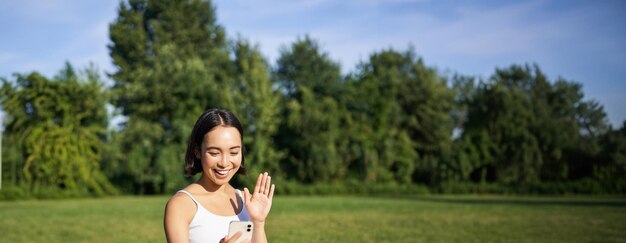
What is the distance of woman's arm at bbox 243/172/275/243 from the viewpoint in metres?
3.12

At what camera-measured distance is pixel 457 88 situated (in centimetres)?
5984

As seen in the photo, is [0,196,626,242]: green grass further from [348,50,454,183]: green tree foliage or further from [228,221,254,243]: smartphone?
[348,50,454,183]: green tree foliage

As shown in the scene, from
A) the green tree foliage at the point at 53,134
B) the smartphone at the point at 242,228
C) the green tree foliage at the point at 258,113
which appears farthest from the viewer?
the green tree foliage at the point at 258,113

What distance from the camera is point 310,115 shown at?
4941 cm

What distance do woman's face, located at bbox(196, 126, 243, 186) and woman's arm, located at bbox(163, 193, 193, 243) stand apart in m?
0.21

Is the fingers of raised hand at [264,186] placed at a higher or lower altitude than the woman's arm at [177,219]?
higher

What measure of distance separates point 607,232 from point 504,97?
38.4m

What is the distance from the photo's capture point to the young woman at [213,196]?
305cm

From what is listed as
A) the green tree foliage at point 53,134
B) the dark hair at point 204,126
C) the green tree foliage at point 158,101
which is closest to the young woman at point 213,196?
the dark hair at point 204,126

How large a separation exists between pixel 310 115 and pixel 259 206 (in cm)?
4626

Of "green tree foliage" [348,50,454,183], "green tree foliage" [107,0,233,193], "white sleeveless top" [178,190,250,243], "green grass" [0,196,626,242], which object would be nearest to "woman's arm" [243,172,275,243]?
"white sleeveless top" [178,190,250,243]

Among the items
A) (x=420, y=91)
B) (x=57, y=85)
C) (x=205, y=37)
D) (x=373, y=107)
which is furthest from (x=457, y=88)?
(x=57, y=85)

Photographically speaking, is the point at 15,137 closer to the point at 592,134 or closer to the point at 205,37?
the point at 205,37

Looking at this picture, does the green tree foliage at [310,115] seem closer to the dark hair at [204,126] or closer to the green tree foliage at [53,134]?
the green tree foliage at [53,134]
